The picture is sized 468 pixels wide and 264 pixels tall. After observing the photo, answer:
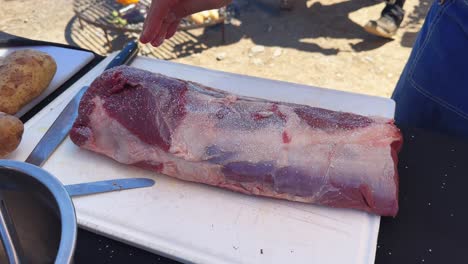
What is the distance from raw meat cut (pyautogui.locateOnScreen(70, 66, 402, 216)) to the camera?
1225 millimetres

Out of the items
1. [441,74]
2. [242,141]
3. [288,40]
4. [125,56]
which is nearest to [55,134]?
[125,56]

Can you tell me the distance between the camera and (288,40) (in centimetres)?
408

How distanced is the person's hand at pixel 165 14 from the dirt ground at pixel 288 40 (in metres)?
2.16

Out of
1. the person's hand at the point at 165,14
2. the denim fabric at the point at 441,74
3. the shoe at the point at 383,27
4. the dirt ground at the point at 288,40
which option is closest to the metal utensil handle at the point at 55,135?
the person's hand at the point at 165,14

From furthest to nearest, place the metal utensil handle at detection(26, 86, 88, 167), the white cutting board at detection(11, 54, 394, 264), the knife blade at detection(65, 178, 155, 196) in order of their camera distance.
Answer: the metal utensil handle at detection(26, 86, 88, 167) < the knife blade at detection(65, 178, 155, 196) < the white cutting board at detection(11, 54, 394, 264)

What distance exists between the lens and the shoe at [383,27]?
385 cm

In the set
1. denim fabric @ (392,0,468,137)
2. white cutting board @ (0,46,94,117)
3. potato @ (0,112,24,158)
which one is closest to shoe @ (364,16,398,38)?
denim fabric @ (392,0,468,137)

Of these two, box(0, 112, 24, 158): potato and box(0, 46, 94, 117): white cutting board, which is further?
box(0, 46, 94, 117): white cutting board

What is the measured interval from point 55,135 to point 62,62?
0.50 metres

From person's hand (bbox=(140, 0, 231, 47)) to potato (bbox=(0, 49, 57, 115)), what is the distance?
517 millimetres

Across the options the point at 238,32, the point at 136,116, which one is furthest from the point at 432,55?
the point at 238,32

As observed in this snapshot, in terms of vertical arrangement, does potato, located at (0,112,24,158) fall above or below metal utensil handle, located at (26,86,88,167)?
above

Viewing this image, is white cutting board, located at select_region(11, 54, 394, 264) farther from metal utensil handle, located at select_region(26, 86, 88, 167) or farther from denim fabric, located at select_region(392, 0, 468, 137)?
denim fabric, located at select_region(392, 0, 468, 137)

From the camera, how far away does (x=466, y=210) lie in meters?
1.21
